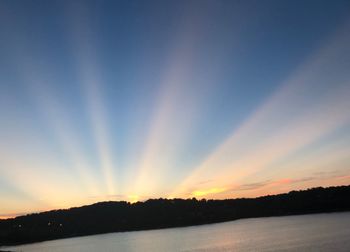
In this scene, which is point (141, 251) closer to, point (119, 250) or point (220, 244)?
point (119, 250)

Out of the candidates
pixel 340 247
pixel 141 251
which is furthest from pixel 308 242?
pixel 141 251

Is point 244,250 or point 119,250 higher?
point 119,250

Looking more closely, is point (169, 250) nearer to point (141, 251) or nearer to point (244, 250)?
point (141, 251)

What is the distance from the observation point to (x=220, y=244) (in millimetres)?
149375

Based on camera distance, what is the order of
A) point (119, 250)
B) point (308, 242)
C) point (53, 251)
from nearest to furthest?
point (308, 242), point (119, 250), point (53, 251)

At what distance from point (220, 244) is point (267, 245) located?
25772mm

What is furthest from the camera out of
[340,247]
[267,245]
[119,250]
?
[119,250]

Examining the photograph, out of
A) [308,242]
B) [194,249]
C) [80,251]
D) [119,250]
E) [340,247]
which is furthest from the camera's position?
[80,251]

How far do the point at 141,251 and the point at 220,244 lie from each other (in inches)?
1207

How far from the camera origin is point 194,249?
139500 millimetres

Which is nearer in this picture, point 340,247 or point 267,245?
point 340,247

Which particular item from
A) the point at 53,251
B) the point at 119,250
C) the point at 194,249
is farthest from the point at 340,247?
the point at 53,251

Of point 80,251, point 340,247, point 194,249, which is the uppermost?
point 80,251

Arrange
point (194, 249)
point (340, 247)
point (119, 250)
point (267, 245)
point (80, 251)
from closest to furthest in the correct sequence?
point (340, 247)
point (267, 245)
point (194, 249)
point (119, 250)
point (80, 251)
